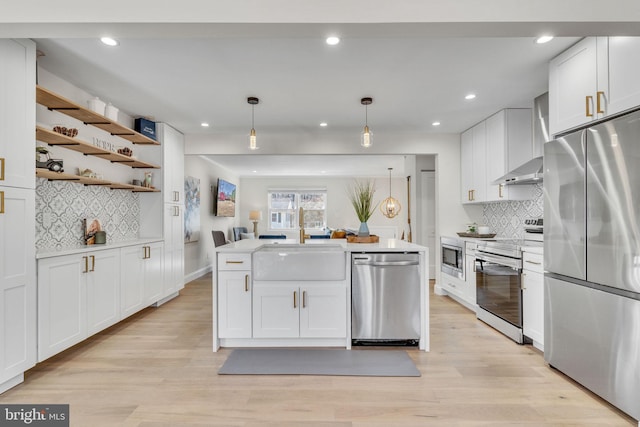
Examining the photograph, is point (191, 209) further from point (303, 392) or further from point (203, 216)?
point (303, 392)

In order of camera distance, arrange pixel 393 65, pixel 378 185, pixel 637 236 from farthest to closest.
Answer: pixel 378 185 → pixel 393 65 → pixel 637 236

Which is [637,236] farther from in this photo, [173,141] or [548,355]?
[173,141]

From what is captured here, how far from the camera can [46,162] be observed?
9.04ft

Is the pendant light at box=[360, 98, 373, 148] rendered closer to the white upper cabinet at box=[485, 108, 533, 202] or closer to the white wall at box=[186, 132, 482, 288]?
the white wall at box=[186, 132, 482, 288]

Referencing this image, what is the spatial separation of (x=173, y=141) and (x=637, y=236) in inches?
196

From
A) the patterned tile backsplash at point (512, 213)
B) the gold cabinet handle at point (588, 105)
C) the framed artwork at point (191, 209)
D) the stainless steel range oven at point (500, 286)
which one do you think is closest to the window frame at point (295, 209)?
the framed artwork at point (191, 209)

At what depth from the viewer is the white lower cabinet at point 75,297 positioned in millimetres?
2457

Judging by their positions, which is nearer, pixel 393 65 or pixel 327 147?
pixel 393 65

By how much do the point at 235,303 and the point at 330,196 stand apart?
7.12 meters

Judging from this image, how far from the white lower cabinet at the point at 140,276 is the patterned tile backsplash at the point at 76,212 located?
0.40 m

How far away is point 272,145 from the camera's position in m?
4.96

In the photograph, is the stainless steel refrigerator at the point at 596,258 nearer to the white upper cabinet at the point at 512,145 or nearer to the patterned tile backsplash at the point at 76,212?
the white upper cabinet at the point at 512,145

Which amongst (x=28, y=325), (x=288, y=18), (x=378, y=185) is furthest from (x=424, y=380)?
(x=378, y=185)

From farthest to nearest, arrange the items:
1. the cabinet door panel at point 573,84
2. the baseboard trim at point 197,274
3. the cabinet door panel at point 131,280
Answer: the baseboard trim at point 197,274 → the cabinet door panel at point 131,280 → the cabinet door panel at point 573,84
